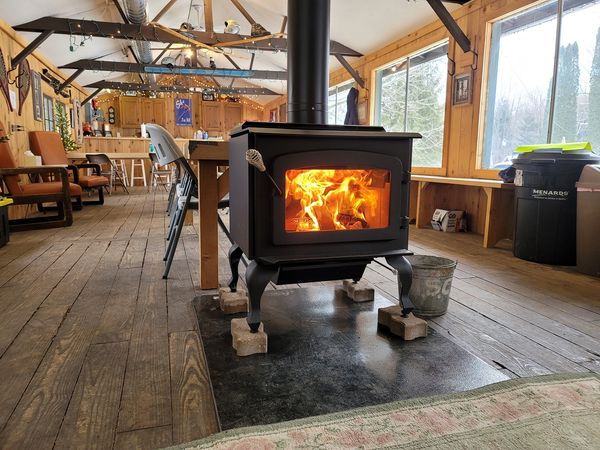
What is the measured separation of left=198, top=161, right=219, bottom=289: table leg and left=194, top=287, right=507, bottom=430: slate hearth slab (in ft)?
1.46

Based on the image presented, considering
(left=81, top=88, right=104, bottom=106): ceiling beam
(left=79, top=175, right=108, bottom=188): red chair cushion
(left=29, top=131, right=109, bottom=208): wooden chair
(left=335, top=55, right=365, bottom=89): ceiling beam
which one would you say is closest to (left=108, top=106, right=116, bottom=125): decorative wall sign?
(left=81, top=88, right=104, bottom=106): ceiling beam

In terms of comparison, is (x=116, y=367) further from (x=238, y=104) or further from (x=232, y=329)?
(x=238, y=104)

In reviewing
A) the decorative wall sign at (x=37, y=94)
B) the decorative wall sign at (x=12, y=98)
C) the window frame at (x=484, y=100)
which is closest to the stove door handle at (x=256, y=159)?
the window frame at (x=484, y=100)

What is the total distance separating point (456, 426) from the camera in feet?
3.65

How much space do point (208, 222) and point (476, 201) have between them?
3020 mm

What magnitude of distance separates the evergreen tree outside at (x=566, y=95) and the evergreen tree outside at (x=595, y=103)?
12 centimetres

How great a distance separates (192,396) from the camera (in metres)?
1.28

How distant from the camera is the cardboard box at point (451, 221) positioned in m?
4.29

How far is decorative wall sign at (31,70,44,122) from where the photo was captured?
6.12 metres

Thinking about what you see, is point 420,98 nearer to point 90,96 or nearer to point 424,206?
point 424,206

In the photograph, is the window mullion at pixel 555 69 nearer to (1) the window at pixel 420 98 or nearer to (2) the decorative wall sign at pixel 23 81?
(1) the window at pixel 420 98

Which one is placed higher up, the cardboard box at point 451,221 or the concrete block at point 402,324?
the cardboard box at point 451,221

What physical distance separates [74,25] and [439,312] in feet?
19.8

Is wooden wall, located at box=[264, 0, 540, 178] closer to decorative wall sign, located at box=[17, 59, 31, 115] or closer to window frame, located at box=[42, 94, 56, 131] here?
decorative wall sign, located at box=[17, 59, 31, 115]
